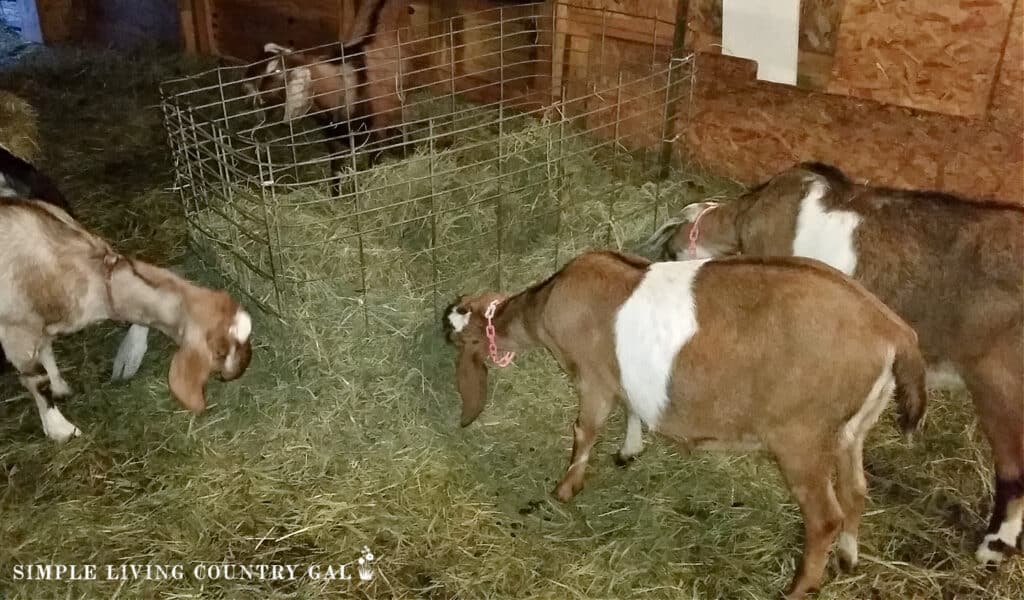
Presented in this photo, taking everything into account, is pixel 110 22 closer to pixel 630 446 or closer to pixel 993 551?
pixel 630 446

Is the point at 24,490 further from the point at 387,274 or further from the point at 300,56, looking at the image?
the point at 300,56

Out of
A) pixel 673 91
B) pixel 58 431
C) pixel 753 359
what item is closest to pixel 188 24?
pixel 673 91

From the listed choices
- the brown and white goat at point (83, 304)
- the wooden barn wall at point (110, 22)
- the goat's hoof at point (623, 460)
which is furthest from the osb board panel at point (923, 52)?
the wooden barn wall at point (110, 22)

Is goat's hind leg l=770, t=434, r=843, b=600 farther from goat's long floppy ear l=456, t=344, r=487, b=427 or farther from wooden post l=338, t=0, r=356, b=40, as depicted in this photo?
wooden post l=338, t=0, r=356, b=40

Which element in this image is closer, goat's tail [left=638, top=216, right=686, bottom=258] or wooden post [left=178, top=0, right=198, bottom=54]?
goat's tail [left=638, top=216, right=686, bottom=258]

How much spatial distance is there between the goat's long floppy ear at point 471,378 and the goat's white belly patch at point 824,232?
139cm

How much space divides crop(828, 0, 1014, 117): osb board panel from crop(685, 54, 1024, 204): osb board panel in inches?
3.9

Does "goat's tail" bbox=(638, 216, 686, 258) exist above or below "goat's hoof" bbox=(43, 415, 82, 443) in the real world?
above

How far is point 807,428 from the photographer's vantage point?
262cm

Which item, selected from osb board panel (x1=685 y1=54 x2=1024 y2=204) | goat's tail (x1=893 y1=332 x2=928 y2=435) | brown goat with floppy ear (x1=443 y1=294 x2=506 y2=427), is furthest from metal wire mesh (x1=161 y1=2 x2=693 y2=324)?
goat's tail (x1=893 y1=332 x2=928 y2=435)

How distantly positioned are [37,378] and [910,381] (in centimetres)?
338

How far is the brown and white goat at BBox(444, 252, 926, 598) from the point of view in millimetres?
2553

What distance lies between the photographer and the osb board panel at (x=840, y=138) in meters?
4.38

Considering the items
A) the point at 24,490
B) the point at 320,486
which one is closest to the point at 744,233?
the point at 320,486
